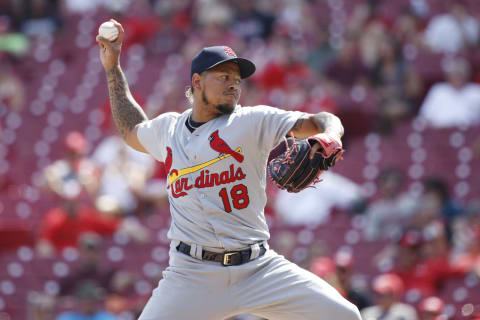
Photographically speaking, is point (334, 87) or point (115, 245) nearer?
point (115, 245)

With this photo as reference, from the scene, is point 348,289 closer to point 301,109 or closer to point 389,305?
point 389,305

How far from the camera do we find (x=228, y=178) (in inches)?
151

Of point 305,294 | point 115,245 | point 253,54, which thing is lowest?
point 115,245

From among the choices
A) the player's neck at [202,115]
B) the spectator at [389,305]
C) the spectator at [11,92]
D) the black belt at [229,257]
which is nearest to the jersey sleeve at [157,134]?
the player's neck at [202,115]

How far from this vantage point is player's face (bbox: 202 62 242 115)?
3.92 metres

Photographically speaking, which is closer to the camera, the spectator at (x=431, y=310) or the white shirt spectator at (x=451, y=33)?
the spectator at (x=431, y=310)

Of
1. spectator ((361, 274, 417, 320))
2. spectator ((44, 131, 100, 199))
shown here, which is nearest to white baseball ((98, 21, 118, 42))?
spectator ((361, 274, 417, 320))

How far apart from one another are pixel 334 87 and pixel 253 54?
1.68 meters

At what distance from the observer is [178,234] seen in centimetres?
390

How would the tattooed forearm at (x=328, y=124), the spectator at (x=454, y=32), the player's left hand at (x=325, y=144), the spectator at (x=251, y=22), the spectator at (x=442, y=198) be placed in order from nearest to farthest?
the player's left hand at (x=325, y=144) → the tattooed forearm at (x=328, y=124) → the spectator at (x=442, y=198) → the spectator at (x=454, y=32) → the spectator at (x=251, y=22)

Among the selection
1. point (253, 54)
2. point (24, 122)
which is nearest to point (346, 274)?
point (253, 54)

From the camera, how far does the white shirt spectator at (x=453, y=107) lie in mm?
9023

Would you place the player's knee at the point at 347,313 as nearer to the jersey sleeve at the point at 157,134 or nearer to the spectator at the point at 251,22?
the jersey sleeve at the point at 157,134

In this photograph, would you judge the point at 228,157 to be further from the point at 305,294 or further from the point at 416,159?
the point at 416,159
